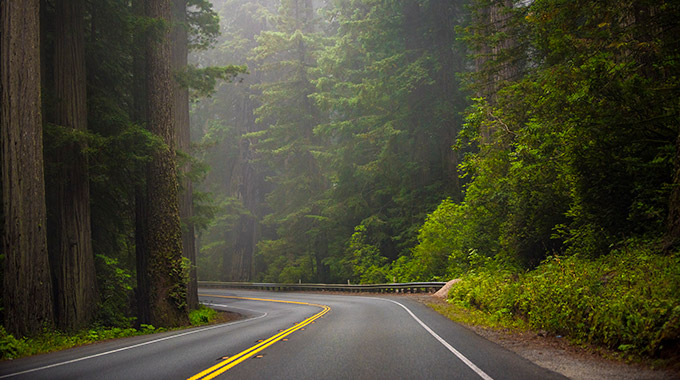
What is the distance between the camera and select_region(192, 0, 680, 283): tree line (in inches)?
398

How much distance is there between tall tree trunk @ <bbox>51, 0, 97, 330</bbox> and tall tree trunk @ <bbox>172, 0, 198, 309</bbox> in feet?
19.6

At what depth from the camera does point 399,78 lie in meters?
30.5

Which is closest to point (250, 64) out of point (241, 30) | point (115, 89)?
point (241, 30)

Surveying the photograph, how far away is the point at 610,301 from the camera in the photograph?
7578mm

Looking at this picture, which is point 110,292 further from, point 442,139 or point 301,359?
point 442,139

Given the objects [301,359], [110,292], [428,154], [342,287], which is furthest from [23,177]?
[342,287]

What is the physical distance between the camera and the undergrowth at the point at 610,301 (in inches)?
253

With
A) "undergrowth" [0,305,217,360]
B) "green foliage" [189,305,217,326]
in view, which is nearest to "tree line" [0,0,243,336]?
"undergrowth" [0,305,217,360]

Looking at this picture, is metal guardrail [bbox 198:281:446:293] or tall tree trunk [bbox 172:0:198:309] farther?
metal guardrail [bbox 198:281:446:293]

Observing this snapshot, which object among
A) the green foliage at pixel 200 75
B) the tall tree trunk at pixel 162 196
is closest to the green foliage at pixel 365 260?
the green foliage at pixel 200 75

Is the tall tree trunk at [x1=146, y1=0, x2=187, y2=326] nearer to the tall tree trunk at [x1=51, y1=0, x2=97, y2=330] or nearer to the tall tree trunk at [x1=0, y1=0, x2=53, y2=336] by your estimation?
the tall tree trunk at [x1=51, y1=0, x2=97, y2=330]

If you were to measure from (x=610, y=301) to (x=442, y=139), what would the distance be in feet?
79.4

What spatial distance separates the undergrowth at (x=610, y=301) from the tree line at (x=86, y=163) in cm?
1099

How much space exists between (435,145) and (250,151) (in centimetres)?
2281
